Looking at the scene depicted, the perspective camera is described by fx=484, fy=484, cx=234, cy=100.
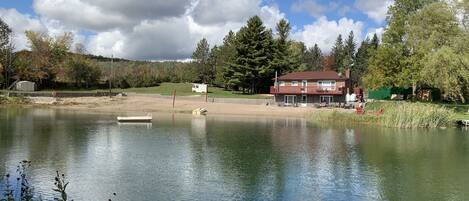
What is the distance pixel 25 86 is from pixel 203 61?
38525 mm

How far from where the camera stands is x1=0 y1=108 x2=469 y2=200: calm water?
2064cm

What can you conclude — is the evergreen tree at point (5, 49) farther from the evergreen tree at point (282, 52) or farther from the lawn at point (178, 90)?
the evergreen tree at point (282, 52)

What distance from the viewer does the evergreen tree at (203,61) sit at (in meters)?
A: 109

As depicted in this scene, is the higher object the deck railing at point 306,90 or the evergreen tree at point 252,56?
the evergreen tree at point 252,56

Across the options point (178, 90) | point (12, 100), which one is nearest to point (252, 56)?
point (178, 90)

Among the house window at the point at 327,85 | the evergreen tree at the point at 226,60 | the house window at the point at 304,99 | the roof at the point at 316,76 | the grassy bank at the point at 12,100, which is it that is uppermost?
the evergreen tree at the point at 226,60

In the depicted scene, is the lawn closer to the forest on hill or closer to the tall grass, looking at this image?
the forest on hill

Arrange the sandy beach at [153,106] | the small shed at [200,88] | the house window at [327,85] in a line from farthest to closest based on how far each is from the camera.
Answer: the small shed at [200,88]
the house window at [327,85]
the sandy beach at [153,106]

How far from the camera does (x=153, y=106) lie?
7681cm

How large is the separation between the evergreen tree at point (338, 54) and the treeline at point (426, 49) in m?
68.1

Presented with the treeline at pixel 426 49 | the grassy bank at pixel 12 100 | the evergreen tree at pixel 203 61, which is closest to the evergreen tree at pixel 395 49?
the treeline at pixel 426 49

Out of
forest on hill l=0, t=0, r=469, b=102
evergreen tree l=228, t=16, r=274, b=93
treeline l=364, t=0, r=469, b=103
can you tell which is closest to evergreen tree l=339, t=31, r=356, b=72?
forest on hill l=0, t=0, r=469, b=102

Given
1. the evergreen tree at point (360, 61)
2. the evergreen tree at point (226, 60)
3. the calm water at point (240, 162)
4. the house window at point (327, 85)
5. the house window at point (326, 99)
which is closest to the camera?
the calm water at point (240, 162)

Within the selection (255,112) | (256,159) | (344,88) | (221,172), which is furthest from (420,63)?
(221,172)
